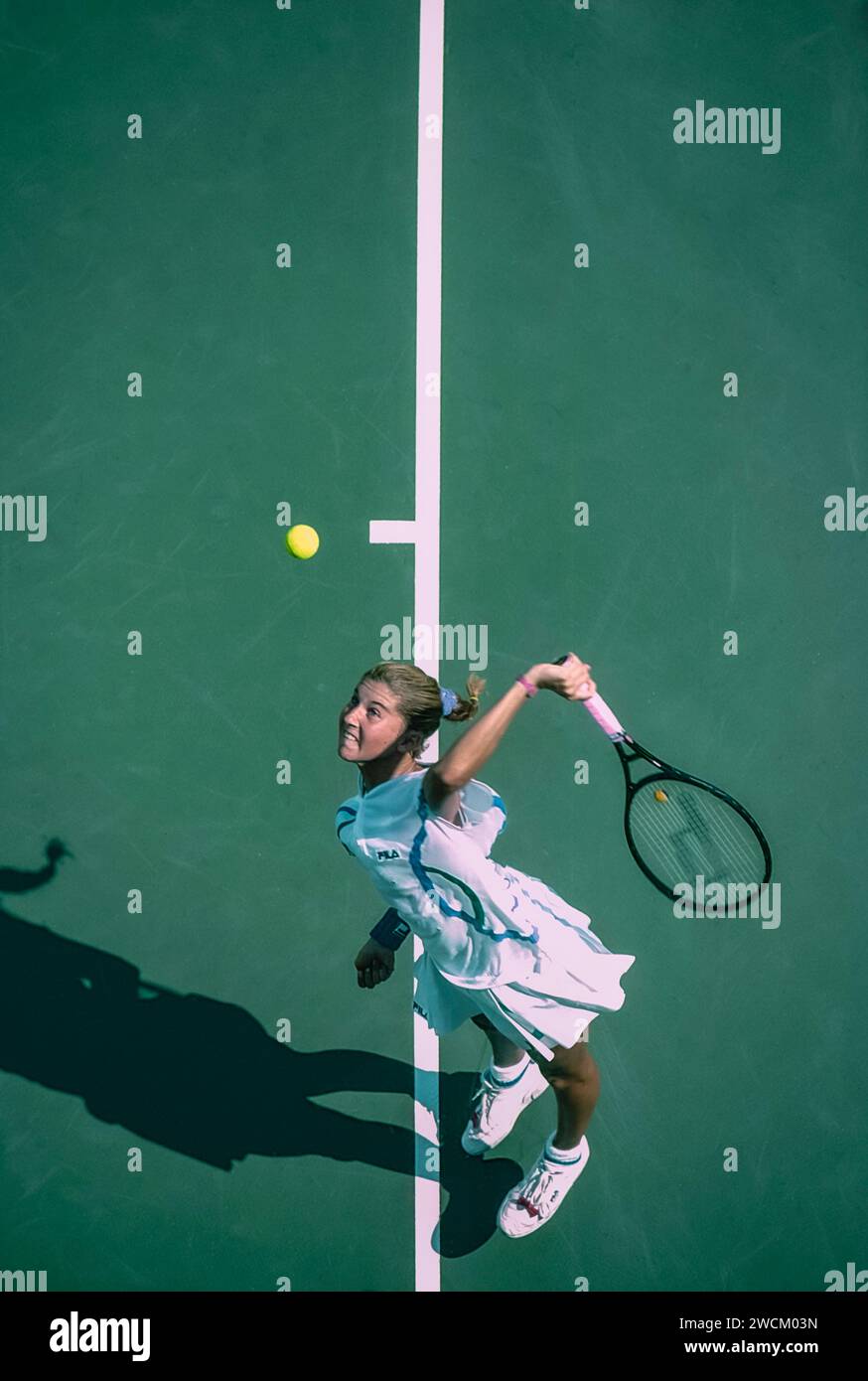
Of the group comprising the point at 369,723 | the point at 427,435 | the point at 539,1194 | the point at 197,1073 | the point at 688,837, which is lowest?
the point at 539,1194

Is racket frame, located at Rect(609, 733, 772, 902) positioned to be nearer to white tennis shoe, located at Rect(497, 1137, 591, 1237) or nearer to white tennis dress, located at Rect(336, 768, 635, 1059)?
white tennis dress, located at Rect(336, 768, 635, 1059)

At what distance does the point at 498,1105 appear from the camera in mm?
6004

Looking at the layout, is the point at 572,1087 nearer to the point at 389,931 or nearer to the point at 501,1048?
the point at 501,1048

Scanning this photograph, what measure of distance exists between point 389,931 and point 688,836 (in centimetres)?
133

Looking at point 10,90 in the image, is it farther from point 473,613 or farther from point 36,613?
point 473,613

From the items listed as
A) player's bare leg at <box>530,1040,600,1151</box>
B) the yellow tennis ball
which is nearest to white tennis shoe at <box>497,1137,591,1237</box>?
player's bare leg at <box>530,1040,600,1151</box>

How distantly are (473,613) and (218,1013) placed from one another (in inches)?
88.7

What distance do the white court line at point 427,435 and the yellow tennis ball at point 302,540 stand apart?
11.9 inches

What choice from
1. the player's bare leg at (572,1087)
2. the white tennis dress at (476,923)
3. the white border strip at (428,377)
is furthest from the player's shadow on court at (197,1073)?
the white tennis dress at (476,923)

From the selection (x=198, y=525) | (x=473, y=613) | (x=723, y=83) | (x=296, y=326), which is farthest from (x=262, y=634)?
(x=723, y=83)

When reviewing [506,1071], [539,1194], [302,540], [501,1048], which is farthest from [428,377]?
[539,1194]

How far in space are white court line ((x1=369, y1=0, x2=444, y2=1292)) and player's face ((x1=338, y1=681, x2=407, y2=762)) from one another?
55.4 inches

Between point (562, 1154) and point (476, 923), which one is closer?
point (476, 923)

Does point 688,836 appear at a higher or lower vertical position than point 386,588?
lower
